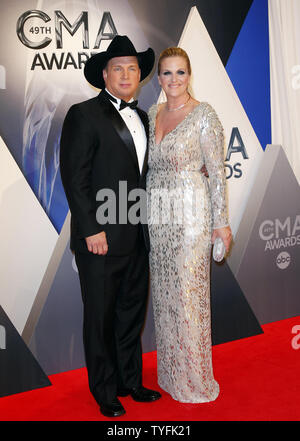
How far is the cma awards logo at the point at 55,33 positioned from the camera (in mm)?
2986

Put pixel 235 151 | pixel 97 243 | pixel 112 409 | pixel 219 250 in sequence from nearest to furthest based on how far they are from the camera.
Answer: pixel 97 243, pixel 112 409, pixel 219 250, pixel 235 151

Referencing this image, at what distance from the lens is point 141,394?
2832mm

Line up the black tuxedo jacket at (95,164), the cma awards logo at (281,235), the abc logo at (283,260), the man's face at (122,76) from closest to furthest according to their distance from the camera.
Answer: the black tuxedo jacket at (95,164)
the man's face at (122,76)
the cma awards logo at (281,235)
the abc logo at (283,260)

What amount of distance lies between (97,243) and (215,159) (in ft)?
2.53

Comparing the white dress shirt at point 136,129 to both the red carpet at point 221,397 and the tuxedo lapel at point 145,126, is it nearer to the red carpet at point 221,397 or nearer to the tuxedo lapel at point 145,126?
the tuxedo lapel at point 145,126

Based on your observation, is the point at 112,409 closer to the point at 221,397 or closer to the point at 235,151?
the point at 221,397

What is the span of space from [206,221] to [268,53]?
187 cm

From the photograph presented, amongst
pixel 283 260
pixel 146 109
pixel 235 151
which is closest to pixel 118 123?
pixel 146 109

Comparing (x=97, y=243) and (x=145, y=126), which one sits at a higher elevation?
(x=145, y=126)

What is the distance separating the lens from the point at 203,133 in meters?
2.63

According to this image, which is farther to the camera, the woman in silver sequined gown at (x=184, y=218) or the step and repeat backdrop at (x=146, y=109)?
the step and repeat backdrop at (x=146, y=109)

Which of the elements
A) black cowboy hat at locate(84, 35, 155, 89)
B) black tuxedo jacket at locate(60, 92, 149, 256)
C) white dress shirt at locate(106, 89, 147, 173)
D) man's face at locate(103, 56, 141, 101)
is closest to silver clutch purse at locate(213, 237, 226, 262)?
black tuxedo jacket at locate(60, 92, 149, 256)

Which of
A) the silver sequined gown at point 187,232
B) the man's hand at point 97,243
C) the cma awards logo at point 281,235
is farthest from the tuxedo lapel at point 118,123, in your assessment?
the cma awards logo at point 281,235
